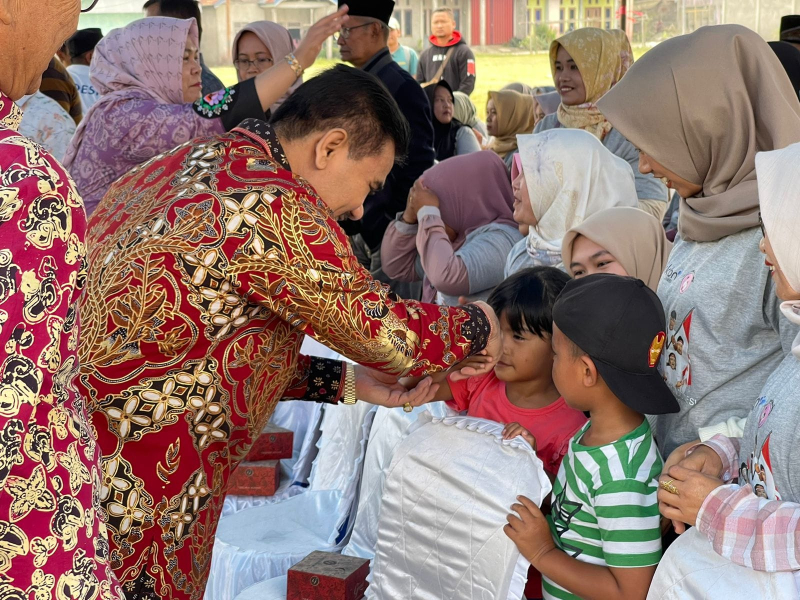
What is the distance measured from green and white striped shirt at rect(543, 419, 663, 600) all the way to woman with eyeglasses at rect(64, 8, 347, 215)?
5.73 feet

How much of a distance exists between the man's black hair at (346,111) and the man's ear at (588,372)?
62 centimetres

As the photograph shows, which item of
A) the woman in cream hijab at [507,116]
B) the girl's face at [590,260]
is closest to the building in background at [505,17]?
the woman in cream hijab at [507,116]

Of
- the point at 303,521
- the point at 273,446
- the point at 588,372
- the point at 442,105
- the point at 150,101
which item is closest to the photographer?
the point at 588,372

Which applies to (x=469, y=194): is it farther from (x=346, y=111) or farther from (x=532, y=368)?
(x=346, y=111)

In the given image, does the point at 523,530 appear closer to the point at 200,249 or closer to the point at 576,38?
the point at 200,249

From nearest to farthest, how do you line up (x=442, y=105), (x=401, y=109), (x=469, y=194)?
(x=469, y=194) < (x=401, y=109) < (x=442, y=105)

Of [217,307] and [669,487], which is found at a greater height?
[217,307]

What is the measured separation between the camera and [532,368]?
2.15 m

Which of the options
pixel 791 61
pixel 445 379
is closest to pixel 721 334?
pixel 445 379

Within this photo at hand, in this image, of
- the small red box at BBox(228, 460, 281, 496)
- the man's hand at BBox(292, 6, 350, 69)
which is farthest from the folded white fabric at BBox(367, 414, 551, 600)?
the man's hand at BBox(292, 6, 350, 69)

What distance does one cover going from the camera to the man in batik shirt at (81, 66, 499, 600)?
1.56 metres

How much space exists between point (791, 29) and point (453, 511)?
3.91 m

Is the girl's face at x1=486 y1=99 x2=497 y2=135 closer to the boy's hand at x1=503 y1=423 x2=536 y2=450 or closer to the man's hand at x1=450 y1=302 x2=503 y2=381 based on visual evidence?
the man's hand at x1=450 y1=302 x2=503 y2=381

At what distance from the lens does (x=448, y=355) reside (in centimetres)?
184
